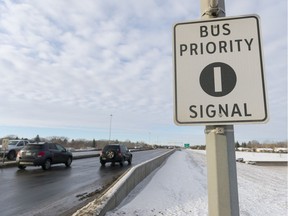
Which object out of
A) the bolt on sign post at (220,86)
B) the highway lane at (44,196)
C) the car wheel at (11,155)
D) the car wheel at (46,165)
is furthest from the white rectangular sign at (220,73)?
the car wheel at (11,155)

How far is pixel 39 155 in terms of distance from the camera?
20781 mm

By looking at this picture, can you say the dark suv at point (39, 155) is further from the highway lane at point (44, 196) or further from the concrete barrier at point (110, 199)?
the concrete barrier at point (110, 199)

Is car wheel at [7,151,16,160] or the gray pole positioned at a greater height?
car wheel at [7,151,16,160]

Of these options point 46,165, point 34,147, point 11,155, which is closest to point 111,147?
point 46,165

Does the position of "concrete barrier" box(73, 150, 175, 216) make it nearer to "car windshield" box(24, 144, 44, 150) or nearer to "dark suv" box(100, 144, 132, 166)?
"car windshield" box(24, 144, 44, 150)

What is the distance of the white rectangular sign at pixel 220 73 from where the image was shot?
6.55ft

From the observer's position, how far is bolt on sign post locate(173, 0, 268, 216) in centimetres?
197

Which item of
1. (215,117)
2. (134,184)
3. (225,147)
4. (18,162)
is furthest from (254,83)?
(18,162)

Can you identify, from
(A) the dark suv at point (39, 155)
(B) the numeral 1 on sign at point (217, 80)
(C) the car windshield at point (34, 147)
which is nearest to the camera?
(B) the numeral 1 on sign at point (217, 80)

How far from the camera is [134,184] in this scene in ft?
37.3

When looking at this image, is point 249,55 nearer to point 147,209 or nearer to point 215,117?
point 215,117

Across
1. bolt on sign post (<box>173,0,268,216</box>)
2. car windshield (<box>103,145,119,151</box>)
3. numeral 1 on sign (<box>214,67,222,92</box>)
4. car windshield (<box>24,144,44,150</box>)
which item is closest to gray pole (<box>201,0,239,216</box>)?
bolt on sign post (<box>173,0,268,216</box>)

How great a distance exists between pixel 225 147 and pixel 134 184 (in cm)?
977

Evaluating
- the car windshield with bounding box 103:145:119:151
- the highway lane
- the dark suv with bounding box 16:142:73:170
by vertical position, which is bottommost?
the highway lane
